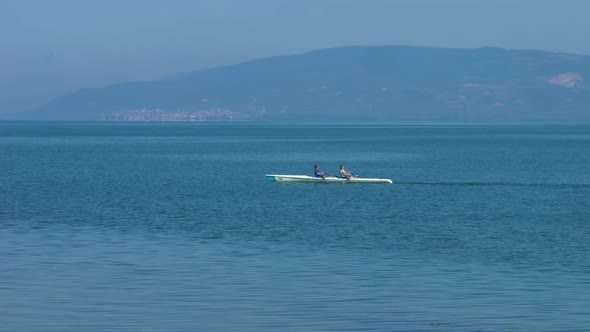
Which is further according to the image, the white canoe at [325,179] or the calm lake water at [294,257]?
the white canoe at [325,179]

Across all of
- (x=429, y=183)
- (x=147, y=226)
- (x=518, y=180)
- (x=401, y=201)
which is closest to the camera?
(x=147, y=226)

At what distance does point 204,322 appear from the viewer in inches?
935

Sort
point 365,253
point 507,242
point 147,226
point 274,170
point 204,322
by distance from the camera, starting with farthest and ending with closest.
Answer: point 274,170 < point 147,226 < point 507,242 < point 365,253 < point 204,322

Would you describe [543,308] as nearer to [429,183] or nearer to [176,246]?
[176,246]

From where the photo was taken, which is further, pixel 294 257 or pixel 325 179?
pixel 325 179

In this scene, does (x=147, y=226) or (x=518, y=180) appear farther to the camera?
(x=518, y=180)

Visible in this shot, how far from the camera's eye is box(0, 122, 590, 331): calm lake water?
2442 centimetres

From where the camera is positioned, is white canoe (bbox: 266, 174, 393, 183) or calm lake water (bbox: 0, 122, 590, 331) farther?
white canoe (bbox: 266, 174, 393, 183)

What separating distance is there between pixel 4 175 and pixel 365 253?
53993 millimetres

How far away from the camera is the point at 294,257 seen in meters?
33.7

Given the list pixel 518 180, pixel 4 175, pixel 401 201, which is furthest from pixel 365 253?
pixel 4 175

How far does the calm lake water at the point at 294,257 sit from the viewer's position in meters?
24.4

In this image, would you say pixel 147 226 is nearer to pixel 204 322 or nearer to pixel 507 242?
pixel 507 242

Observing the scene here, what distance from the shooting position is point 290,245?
1452 inches
